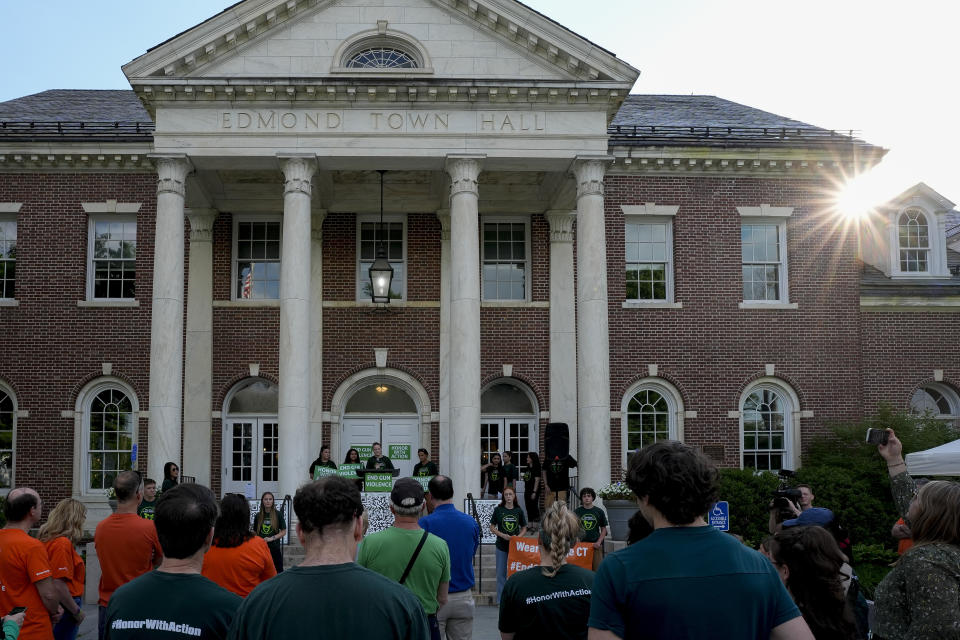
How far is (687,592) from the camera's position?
346 centimetres

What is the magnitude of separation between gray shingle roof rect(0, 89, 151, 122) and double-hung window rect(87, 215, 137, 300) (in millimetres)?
3221

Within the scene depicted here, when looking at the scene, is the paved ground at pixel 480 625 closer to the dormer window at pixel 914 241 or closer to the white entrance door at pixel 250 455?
the white entrance door at pixel 250 455

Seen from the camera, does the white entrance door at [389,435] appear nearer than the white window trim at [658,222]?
Yes

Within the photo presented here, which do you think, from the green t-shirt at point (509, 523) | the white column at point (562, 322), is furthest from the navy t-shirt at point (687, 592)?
→ the white column at point (562, 322)

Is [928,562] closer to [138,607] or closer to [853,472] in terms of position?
[138,607]

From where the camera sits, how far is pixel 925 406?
25.5 metres

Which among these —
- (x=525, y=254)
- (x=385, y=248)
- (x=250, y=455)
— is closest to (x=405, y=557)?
(x=250, y=455)

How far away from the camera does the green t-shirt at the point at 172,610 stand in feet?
13.4

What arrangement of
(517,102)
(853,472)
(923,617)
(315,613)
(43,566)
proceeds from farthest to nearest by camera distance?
1. (853,472)
2. (517,102)
3. (43,566)
4. (923,617)
5. (315,613)

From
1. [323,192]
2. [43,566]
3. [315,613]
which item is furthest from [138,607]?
[323,192]

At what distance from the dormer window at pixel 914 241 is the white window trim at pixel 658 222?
651cm

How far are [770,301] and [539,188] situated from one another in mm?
6477

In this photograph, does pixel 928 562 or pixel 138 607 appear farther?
pixel 928 562

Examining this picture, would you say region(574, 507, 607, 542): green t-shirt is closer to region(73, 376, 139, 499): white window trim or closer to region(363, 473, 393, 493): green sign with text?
region(363, 473, 393, 493): green sign with text
